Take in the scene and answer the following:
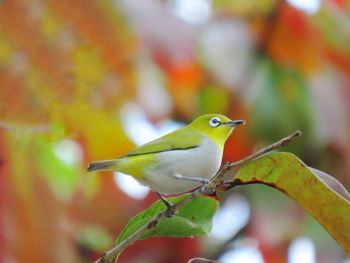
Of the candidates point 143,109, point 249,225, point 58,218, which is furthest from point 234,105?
point 58,218

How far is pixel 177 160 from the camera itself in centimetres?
100

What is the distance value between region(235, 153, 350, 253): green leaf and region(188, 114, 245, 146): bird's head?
42cm

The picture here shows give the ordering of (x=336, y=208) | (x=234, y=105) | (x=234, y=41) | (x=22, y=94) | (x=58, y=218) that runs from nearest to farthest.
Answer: (x=336, y=208) → (x=22, y=94) → (x=58, y=218) → (x=234, y=105) → (x=234, y=41)

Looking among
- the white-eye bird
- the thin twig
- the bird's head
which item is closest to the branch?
the thin twig

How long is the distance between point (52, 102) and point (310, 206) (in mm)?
405

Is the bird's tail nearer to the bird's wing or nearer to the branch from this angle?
the bird's wing

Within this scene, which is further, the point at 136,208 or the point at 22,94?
the point at 136,208

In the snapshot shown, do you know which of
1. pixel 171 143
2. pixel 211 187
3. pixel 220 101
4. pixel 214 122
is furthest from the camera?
pixel 220 101

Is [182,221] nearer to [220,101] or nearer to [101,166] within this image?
[101,166]

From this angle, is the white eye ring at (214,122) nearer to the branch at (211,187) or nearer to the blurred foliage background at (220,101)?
the blurred foliage background at (220,101)

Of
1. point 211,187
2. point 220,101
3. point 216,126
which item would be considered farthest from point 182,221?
point 220,101

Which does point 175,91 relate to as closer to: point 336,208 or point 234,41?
point 234,41

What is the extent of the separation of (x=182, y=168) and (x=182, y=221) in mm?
201

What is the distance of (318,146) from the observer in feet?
5.27
